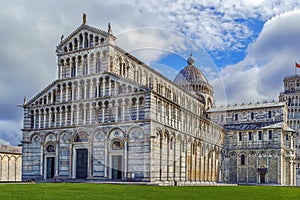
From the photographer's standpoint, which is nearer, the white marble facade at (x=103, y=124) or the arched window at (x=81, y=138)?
the white marble facade at (x=103, y=124)

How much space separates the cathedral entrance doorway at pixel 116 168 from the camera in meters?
45.8

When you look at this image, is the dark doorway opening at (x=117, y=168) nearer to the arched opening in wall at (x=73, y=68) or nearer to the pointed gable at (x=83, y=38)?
the arched opening in wall at (x=73, y=68)

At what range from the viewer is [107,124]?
1854 inches

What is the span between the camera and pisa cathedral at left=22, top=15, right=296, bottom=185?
44938mm

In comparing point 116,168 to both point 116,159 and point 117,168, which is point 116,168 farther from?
point 116,159

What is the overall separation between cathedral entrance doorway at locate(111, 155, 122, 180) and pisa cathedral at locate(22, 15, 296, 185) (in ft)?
0.37

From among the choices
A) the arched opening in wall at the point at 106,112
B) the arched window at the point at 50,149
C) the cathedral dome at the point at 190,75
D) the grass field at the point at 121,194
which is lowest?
the grass field at the point at 121,194

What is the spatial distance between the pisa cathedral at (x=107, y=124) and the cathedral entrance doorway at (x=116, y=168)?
0.11 meters

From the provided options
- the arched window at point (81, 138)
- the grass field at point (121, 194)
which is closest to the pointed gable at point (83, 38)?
the arched window at point (81, 138)

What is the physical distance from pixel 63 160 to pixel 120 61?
14065 millimetres

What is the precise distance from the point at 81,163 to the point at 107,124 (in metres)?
6.14

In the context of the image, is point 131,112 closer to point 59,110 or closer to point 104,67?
point 104,67

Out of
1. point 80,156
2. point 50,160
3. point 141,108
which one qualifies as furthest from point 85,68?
point 50,160

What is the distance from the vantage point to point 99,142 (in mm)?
47500
